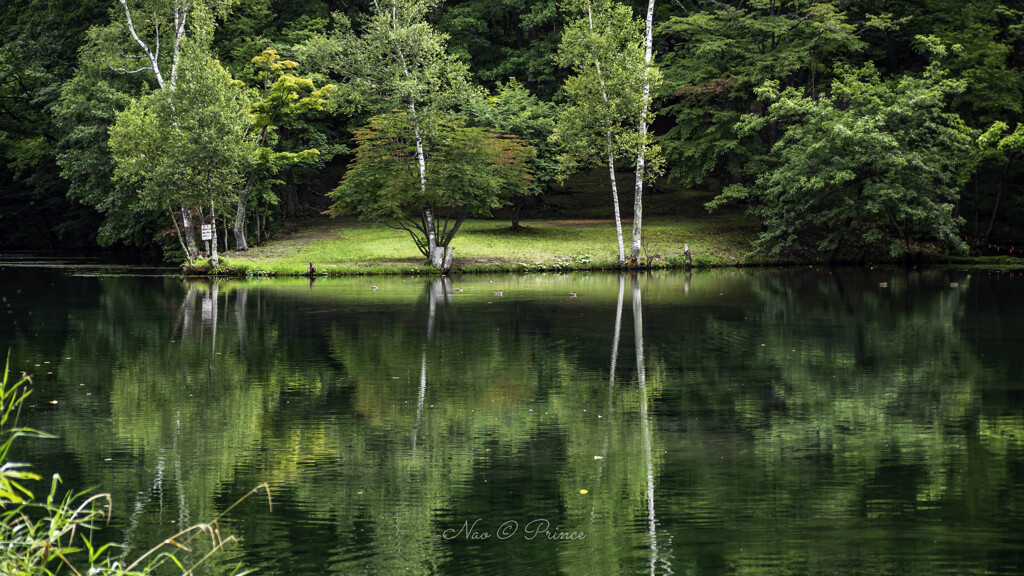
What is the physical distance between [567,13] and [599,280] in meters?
24.8

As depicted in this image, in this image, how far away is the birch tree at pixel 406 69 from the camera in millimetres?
36625

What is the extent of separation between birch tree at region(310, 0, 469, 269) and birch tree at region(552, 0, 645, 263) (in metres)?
4.14

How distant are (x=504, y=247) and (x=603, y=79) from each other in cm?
754

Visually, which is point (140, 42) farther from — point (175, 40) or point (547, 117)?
point (547, 117)

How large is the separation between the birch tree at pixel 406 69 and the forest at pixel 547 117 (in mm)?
91

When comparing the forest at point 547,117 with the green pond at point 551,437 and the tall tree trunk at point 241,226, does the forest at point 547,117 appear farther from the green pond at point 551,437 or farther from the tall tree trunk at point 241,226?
the green pond at point 551,437

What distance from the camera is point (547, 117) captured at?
153ft

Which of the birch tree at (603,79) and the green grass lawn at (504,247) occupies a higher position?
the birch tree at (603,79)

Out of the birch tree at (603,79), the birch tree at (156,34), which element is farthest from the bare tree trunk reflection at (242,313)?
the birch tree at (603,79)

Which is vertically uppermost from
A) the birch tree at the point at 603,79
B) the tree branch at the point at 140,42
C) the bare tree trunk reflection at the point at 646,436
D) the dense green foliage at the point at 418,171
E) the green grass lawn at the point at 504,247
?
the tree branch at the point at 140,42

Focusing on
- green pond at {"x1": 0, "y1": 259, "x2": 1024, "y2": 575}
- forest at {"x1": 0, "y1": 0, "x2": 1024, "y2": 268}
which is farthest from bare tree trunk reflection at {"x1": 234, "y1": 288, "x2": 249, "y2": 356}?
forest at {"x1": 0, "y1": 0, "x2": 1024, "y2": 268}

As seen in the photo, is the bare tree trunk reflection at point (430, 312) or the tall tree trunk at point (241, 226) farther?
the tall tree trunk at point (241, 226)

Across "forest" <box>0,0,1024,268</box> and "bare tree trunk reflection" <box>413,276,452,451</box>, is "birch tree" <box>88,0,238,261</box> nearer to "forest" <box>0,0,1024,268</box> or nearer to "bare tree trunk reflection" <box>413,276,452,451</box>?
"forest" <box>0,0,1024,268</box>

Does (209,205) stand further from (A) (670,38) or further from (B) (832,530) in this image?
(B) (832,530)
